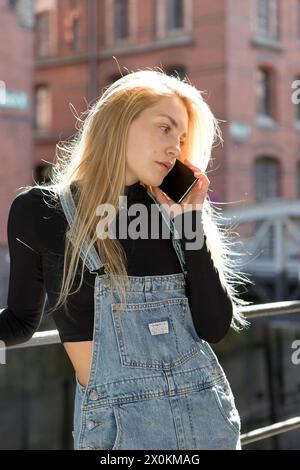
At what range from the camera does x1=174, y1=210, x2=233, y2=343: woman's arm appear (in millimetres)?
1414

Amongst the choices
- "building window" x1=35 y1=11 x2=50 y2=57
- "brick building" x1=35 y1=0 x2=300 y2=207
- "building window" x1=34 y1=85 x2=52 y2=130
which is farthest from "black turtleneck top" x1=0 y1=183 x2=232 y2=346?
"building window" x1=35 y1=11 x2=50 y2=57

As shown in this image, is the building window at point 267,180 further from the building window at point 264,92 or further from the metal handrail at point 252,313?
the metal handrail at point 252,313

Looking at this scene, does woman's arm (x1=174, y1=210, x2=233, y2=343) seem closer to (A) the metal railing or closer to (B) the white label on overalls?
(B) the white label on overalls

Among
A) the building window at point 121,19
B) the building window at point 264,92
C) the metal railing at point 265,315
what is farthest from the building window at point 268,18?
the metal railing at point 265,315

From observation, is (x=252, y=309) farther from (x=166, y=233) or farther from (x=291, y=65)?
(x=291, y=65)

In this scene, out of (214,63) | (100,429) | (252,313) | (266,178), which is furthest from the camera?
(266,178)

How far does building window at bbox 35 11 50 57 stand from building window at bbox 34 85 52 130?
1.07m

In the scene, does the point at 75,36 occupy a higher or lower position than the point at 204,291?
higher

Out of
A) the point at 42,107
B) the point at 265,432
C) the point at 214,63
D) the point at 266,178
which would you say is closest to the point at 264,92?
the point at 214,63

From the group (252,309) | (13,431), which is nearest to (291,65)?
(13,431)

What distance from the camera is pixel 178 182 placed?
1.48 meters

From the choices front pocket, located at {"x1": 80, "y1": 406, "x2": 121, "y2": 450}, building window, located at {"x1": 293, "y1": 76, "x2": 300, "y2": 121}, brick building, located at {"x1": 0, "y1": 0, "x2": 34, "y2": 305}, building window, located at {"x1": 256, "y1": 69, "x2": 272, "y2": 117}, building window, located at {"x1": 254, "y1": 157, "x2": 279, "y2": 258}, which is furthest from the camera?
building window, located at {"x1": 256, "y1": 69, "x2": 272, "y2": 117}

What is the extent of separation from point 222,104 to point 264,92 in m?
2.21

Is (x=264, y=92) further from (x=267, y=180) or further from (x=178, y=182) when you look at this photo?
(x=178, y=182)
